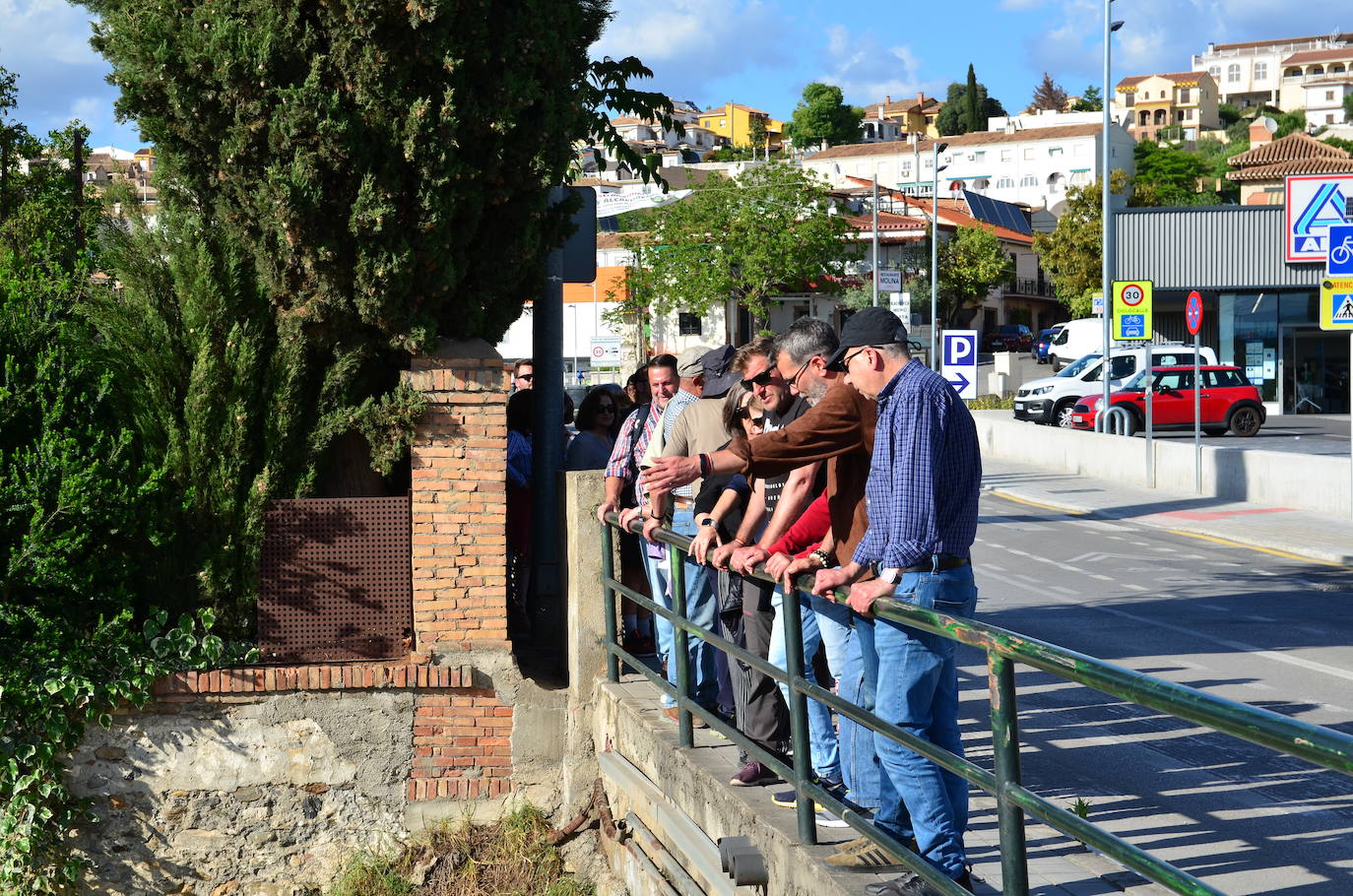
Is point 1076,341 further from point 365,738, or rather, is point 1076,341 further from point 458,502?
point 365,738

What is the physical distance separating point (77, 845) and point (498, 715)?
228 cm

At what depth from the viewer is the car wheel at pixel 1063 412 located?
120ft

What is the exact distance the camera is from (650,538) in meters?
6.41

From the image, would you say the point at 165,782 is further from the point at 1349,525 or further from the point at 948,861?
the point at 1349,525

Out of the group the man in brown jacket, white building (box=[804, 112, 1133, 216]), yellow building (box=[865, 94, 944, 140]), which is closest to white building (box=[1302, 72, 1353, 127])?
yellow building (box=[865, 94, 944, 140])

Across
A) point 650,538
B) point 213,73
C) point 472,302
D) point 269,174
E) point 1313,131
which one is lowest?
point 650,538

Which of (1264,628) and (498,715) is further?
(1264,628)

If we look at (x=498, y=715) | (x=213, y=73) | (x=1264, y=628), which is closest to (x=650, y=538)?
(x=498, y=715)

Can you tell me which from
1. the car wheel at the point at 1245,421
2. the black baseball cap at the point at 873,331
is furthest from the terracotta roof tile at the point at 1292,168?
the black baseball cap at the point at 873,331

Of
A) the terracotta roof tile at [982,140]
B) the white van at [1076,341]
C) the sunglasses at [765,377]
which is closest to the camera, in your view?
the sunglasses at [765,377]

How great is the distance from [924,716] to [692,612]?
2.29 m

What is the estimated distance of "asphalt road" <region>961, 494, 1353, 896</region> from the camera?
19.9 feet

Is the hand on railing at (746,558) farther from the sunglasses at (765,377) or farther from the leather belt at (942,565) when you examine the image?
the sunglasses at (765,377)

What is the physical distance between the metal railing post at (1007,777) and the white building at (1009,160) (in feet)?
388
